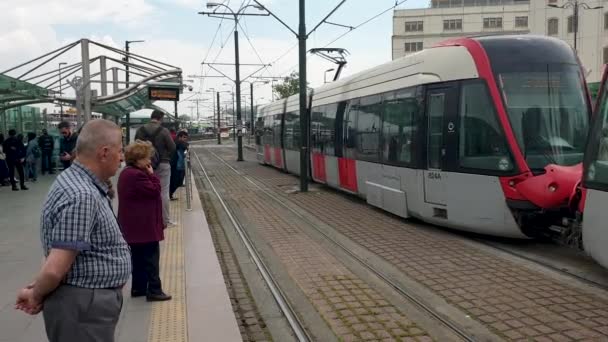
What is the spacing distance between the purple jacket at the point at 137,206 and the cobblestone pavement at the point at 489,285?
3.10 m

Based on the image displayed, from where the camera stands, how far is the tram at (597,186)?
597 cm

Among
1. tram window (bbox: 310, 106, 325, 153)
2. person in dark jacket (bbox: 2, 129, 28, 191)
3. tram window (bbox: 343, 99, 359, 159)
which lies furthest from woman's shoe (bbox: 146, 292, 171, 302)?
person in dark jacket (bbox: 2, 129, 28, 191)

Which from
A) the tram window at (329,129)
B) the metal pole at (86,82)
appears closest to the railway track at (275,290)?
the tram window at (329,129)

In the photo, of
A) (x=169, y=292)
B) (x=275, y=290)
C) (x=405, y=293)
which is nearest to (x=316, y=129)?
(x=275, y=290)

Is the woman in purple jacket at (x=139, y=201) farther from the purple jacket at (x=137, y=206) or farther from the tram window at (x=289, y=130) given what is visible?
the tram window at (x=289, y=130)

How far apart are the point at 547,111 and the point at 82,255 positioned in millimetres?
7363

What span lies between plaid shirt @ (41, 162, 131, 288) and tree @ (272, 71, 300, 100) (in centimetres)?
6434

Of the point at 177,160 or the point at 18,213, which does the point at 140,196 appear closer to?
the point at 18,213

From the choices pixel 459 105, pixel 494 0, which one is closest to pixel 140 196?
pixel 459 105

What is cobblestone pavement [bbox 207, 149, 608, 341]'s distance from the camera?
5.12 m

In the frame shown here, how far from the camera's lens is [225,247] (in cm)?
914

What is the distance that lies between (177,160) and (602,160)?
969 cm

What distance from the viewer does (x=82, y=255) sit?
2654 mm

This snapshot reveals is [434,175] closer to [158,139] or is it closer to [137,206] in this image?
[158,139]
